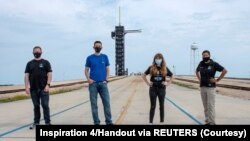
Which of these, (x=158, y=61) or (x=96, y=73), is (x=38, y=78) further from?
(x=158, y=61)

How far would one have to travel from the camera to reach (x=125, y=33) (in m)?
187

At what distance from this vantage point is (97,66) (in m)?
12.6

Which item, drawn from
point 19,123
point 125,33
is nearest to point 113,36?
point 125,33

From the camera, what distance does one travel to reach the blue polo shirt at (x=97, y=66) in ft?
41.5

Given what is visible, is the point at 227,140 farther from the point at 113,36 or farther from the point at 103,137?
the point at 113,36

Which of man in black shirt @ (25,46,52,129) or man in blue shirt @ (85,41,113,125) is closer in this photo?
man in blue shirt @ (85,41,113,125)

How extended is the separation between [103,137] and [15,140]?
468 cm

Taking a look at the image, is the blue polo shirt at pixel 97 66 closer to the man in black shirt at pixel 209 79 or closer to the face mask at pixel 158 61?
the face mask at pixel 158 61

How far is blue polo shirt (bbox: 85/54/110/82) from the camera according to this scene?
1264cm
